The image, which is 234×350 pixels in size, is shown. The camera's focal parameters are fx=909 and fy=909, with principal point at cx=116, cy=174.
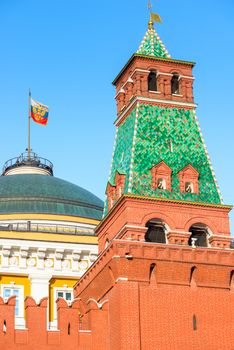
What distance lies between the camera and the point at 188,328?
105 feet

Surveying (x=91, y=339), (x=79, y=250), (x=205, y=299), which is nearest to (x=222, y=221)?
(x=205, y=299)

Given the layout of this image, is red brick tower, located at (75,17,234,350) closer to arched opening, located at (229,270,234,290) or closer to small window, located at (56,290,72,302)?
arched opening, located at (229,270,234,290)

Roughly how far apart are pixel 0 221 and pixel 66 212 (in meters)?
3.69

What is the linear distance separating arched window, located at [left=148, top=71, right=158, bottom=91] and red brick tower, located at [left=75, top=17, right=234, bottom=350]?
0.04m

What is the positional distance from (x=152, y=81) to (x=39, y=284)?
1073 cm

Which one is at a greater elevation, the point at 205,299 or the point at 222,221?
the point at 222,221

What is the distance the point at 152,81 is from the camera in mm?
37500

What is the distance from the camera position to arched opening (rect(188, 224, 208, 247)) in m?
34.3

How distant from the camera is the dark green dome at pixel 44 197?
47.2 metres

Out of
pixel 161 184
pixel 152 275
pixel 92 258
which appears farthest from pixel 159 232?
pixel 92 258

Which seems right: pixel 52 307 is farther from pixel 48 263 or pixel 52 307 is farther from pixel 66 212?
pixel 66 212

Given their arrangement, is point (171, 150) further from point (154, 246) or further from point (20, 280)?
point (20, 280)

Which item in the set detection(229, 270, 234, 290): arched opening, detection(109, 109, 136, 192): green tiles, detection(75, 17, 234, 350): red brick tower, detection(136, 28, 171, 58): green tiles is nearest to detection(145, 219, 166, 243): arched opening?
detection(75, 17, 234, 350): red brick tower

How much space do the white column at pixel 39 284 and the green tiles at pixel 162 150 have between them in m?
7.08
